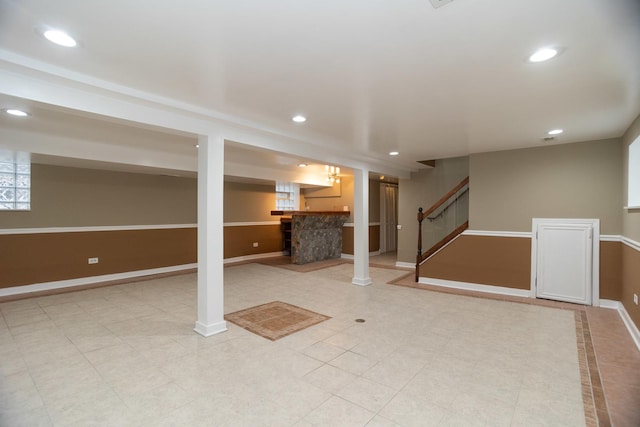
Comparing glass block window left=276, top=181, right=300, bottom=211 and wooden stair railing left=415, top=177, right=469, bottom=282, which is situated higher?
glass block window left=276, top=181, right=300, bottom=211

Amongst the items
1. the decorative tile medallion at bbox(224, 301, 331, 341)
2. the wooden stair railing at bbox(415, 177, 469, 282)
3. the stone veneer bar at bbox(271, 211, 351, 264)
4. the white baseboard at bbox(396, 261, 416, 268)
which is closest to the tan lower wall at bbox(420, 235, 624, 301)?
the wooden stair railing at bbox(415, 177, 469, 282)

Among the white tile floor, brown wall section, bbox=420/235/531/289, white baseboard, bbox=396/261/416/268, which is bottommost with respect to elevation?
the white tile floor

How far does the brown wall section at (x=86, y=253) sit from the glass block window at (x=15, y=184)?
517 millimetres

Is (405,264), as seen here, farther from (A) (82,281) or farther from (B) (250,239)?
(A) (82,281)

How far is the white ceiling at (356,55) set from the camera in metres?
1.63

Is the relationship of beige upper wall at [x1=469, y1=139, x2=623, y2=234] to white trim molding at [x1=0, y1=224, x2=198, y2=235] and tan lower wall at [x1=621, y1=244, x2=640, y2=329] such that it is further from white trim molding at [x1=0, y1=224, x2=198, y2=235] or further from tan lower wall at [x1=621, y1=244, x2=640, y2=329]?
white trim molding at [x1=0, y1=224, x2=198, y2=235]

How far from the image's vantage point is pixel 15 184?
5.04 m

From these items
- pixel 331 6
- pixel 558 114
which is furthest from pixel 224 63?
pixel 558 114

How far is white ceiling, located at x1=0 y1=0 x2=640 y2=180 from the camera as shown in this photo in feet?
5.33

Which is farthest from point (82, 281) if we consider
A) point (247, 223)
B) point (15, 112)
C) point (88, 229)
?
point (247, 223)

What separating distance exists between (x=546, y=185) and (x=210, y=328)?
208 inches

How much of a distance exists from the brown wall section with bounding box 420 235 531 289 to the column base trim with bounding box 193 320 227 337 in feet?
12.7

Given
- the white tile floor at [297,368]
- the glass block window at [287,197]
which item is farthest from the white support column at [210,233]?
the glass block window at [287,197]

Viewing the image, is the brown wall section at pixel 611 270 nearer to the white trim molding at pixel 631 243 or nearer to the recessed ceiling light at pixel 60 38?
the white trim molding at pixel 631 243
